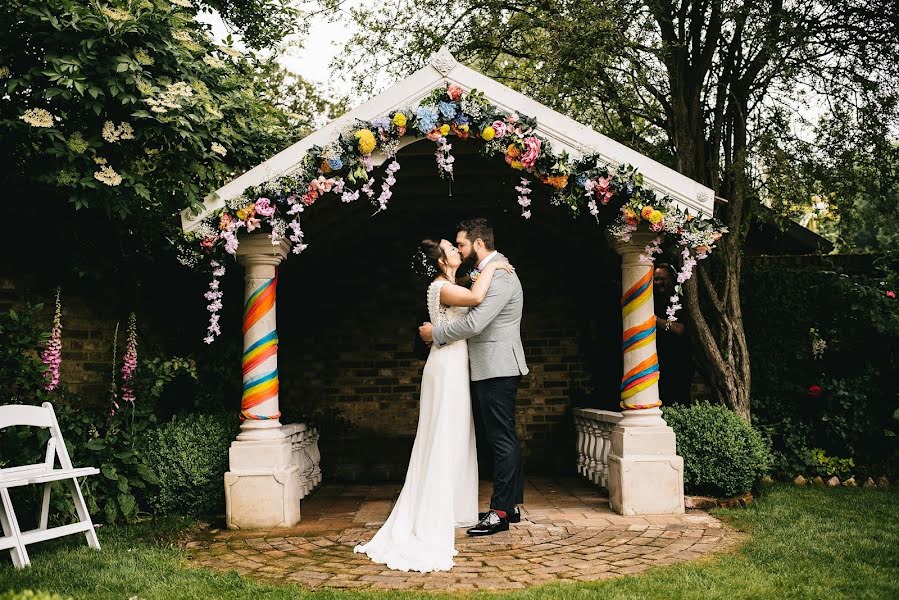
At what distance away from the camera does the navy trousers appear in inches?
207

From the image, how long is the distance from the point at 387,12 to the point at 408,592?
22.6ft

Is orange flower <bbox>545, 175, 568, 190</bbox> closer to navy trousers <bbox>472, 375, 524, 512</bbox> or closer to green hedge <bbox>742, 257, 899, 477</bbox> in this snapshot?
navy trousers <bbox>472, 375, 524, 512</bbox>

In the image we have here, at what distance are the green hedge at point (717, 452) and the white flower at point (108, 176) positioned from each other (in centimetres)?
453

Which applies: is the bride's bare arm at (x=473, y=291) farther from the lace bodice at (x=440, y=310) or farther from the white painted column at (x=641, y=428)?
the white painted column at (x=641, y=428)

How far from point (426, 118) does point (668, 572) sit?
3313 mm

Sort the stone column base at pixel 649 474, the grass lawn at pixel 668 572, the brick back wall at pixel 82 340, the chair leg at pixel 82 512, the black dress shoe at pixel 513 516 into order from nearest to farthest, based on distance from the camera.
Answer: the grass lawn at pixel 668 572 < the chair leg at pixel 82 512 < the black dress shoe at pixel 513 516 < the stone column base at pixel 649 474 < the brick back wall at pixel 82 340

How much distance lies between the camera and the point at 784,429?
761 cm

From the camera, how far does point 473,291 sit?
205 inches

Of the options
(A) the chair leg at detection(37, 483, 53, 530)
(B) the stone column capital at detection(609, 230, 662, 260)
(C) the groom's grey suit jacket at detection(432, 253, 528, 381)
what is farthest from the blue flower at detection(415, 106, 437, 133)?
(A) the chair leg at detection(37, 483, 53, 530)

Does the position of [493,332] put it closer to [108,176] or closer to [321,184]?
[321,184]

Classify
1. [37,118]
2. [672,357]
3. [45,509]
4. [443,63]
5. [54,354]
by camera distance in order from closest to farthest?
[37,118] < [45,509] < [443,63] < [54,354] < [672,357]

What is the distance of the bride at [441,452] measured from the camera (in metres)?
4.93

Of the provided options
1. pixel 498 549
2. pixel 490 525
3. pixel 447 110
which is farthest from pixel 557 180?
pixel 498 549

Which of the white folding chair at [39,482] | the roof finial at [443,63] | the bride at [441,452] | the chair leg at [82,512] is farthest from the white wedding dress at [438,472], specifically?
the white folding chair at [39,482]
